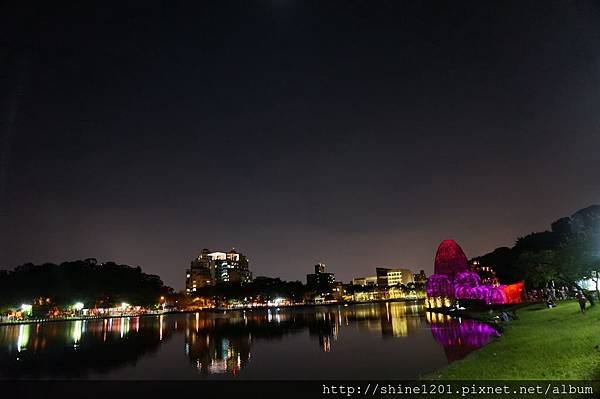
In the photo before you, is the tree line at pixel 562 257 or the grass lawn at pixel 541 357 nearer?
the grass lawn at pixel 541 357

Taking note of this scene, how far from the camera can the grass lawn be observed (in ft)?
58.0

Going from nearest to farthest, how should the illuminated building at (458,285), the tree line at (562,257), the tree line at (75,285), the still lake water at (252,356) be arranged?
1. the still lake water at (252,356)
2. the tree line at (562,257)
3. the illuminated building at (458,285)
4. the tree line at (75,285)

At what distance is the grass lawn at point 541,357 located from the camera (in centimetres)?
1767

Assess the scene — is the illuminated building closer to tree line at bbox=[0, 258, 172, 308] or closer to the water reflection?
the water reflection

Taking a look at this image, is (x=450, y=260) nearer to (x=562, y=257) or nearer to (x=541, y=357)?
(x=562, y=257)

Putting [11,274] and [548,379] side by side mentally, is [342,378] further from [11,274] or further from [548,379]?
[11,274]

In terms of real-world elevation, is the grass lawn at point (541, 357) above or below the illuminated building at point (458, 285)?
below

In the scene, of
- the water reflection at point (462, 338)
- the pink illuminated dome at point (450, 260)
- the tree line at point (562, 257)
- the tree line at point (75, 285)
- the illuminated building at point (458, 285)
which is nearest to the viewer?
the water reflection at point (462, 338)

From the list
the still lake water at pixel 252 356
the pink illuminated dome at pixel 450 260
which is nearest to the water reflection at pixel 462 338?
the still lake water at pixel 252 356

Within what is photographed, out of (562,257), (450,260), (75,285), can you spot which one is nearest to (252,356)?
(562,257)

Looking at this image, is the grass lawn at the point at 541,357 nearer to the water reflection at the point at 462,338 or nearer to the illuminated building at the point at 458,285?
the water reflection at the point at 462,338

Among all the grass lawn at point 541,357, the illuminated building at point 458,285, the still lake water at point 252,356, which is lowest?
the still lake water at point 252,356

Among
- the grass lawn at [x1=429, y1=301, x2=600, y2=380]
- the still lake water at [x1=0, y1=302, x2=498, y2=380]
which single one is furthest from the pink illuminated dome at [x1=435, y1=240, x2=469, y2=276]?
the grass lawn at [x1=429, y1=301, x2=600, y2=380]

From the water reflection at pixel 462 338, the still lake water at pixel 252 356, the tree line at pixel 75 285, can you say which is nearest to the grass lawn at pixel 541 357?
the water reflection at pixel 462 338
